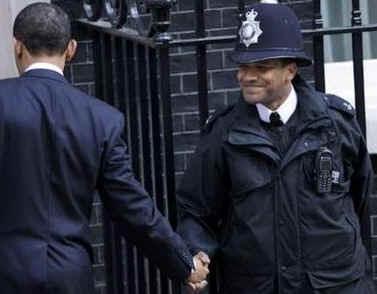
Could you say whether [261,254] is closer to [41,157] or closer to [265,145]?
[265,145]

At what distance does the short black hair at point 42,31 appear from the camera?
4.34 metres

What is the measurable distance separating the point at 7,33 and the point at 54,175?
2337 millimetres

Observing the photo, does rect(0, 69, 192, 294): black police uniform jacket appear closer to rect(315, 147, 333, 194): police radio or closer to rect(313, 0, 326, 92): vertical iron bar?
rect(315, 147, 333, 194): police radio

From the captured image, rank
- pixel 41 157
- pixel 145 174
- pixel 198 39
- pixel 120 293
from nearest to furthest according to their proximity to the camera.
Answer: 1. pixel 41 157
2. pixel 198 39
3. pixel 145 174
4. pixel 120 293

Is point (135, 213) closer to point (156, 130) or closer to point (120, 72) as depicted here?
point (156, 130)

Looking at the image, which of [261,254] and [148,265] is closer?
[261,254]

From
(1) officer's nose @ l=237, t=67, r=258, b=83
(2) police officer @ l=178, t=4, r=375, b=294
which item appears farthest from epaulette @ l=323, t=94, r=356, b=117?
(1) officer's nose @ l=237, t=67, r=258, b=83

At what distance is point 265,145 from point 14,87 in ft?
2.68

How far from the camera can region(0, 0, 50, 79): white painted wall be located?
21.0 feet

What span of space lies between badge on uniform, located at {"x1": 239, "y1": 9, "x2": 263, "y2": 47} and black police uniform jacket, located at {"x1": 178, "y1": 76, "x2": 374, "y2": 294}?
0.22 meters

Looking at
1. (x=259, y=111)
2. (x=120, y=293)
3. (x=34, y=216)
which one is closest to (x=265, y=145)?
(x=259, y=111)

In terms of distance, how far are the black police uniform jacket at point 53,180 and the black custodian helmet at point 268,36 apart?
464mm

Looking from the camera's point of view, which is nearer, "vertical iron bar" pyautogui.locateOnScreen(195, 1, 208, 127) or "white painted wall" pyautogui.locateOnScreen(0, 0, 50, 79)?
"vertical iron bar" pyautogui.locateOnScreen(195, 1, 208, 127)

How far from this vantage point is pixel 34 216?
13.9 ft
